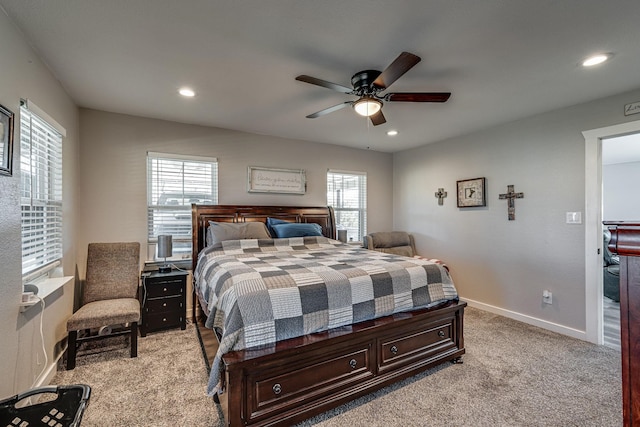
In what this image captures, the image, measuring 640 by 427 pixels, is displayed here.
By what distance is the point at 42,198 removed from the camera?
244 cm

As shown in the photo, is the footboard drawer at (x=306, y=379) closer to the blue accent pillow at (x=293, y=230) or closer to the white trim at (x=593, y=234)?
the blue accent pillow at (x=293, y=230)

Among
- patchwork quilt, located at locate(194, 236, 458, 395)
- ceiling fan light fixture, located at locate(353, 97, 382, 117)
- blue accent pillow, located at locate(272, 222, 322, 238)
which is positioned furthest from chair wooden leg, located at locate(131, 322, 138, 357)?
ceiling fan light fixture, located at locate(353, 97, 382, 117)

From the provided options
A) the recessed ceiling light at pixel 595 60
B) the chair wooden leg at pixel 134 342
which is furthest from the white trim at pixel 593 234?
the chair wooden leg at pixel 134 342

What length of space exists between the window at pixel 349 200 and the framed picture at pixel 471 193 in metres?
1.60

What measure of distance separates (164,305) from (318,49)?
9.91 ft

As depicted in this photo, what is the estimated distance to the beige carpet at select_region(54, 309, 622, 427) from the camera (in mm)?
1897

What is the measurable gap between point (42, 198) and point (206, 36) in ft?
6.34

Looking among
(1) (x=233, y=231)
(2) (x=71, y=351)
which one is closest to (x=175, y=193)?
(1) (x=233, y=231)

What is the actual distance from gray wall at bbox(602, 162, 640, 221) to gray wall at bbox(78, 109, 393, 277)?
6528mm

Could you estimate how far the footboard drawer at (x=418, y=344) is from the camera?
221 centimetres

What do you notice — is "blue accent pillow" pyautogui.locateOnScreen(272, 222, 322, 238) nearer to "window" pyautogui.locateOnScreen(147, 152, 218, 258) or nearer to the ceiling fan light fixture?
"window" pyautogui.locateOnScreen(147, 152, 218, 258)

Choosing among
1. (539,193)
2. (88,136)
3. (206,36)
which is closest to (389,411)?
(206,36)

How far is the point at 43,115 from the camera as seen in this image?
2297 mm

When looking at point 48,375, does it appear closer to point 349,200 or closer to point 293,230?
point 293,230
